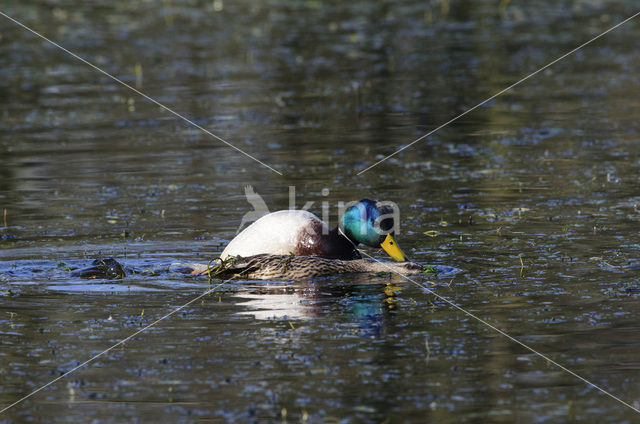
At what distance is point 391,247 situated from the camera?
10.2 metres

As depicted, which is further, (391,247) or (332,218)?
(332,218)

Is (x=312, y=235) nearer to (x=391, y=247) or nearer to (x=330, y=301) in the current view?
(x=391, y=247)

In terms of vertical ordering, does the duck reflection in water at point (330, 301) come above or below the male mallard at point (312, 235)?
below

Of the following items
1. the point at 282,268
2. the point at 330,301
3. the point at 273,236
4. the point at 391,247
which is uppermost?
the point at 273,236

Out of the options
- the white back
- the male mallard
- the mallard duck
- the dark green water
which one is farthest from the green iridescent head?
the dark green water

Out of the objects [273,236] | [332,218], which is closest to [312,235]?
[273,236]

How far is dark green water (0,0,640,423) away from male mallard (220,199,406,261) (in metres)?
0.52

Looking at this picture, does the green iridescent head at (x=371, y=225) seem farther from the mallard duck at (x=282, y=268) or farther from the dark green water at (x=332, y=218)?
the dark green water at (x=332, y=218)

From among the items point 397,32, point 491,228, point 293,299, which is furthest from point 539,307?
point 397,32

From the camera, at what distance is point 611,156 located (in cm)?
1520

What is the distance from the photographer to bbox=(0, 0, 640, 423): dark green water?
6.98m

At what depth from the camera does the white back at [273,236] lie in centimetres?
1022

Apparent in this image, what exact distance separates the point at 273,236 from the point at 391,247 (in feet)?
3.52

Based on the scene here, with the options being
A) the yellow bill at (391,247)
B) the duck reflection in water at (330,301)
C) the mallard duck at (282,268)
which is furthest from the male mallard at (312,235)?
the duck reflection in water at (330,301)
